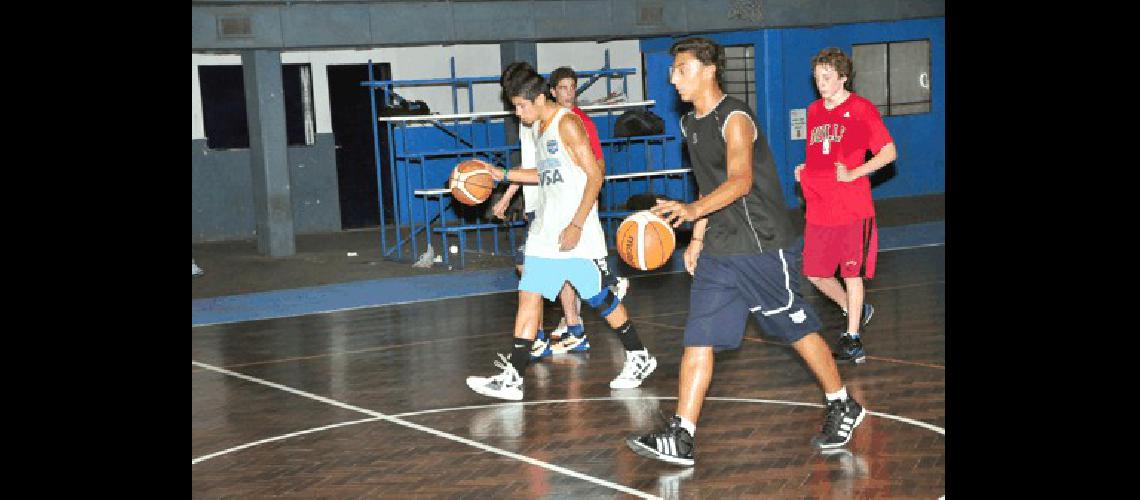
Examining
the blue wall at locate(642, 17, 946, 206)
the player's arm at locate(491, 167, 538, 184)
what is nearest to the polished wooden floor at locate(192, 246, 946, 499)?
the player's arm at locate(491, 167, 538, 184)

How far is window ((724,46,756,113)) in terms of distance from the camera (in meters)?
20.0

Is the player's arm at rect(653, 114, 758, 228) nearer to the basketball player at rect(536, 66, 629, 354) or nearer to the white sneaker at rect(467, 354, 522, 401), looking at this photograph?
the white sneaker at rect(467, 354, 522, 401)

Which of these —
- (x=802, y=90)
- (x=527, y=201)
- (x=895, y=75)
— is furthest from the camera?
(x=895, y=75)

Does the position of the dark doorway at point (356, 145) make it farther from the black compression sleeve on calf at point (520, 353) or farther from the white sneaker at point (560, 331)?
the black compression sleeve on calf at point (520, 353)

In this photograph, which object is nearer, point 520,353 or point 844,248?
point 520,353

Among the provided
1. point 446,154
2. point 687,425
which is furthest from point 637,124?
point 687,425

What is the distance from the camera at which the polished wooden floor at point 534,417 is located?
19.1 feet

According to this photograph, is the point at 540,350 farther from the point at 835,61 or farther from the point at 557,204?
the point at 835,61

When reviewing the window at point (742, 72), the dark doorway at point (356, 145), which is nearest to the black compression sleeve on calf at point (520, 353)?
the dark doorway at point (356, 145)

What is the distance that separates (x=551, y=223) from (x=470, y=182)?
1.47 metres

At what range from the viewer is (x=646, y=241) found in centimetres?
625

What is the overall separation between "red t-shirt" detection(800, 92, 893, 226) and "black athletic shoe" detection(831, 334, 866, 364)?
73 cm
